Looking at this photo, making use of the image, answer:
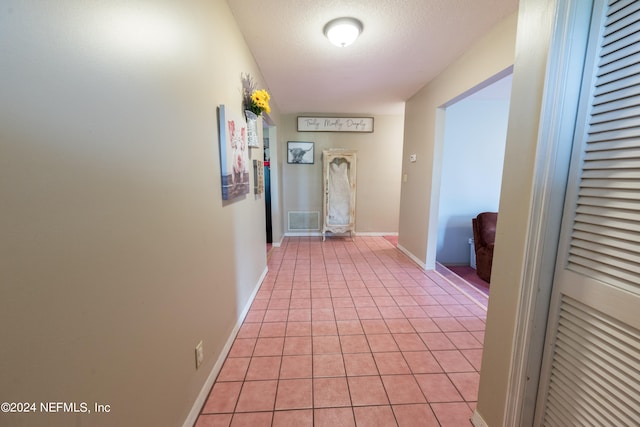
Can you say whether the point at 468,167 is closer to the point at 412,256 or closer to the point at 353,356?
the point at 412,256

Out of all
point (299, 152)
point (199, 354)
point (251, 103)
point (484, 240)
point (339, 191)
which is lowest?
point (199, 354)

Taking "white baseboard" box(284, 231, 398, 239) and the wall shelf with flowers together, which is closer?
the wall shelf with flowers

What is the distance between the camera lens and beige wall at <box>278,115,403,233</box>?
15.9 feet

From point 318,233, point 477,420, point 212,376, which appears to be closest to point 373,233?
point 318,233

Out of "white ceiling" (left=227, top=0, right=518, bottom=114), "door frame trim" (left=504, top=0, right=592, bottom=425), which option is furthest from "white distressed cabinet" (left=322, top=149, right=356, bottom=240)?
"door frame trim" (left=504, top=0, right=592, bottom=425)

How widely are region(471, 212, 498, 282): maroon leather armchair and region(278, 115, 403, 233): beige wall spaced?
1889 millimetres

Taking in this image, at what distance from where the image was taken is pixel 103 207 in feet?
2.30

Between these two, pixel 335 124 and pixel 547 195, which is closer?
pixel 547 195

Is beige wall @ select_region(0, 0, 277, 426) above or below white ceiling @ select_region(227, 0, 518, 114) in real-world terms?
below

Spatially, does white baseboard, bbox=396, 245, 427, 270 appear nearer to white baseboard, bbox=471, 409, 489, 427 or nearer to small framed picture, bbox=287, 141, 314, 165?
white baseboard, bbox=471, 409, 489, 427

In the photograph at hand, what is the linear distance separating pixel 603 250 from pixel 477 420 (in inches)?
41.8

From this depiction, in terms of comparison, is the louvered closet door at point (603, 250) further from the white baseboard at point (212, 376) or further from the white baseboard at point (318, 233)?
the white baseboard at point (318, 233)

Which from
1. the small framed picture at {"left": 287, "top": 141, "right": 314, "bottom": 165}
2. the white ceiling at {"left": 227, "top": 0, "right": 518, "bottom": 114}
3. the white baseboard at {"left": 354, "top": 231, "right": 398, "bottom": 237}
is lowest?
the white baseboard at {"left": 354, "top": 231, "right": 398, "bottom": 237}

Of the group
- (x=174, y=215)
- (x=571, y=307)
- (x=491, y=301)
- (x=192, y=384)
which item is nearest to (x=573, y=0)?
(x=571, y=307)
